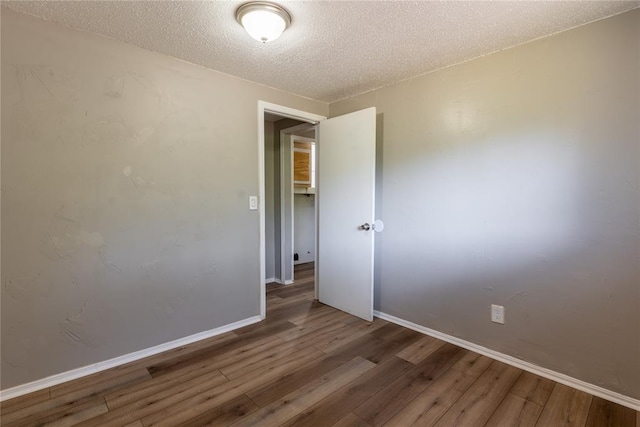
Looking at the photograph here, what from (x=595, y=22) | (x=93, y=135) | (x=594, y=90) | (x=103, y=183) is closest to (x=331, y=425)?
(x=103, y=183)

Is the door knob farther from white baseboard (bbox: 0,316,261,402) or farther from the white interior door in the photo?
white baseboard (bbox: 0,316,261,402)

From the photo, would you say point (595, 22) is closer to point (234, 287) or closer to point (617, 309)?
point (617, 309)

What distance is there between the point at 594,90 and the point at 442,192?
109 cm

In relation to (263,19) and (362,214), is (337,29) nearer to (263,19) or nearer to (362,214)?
(263,19)

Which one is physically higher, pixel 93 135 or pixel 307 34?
pixel 307 34

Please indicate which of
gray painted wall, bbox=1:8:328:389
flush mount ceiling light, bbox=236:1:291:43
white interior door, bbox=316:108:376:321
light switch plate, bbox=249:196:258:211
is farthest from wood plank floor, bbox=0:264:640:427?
flush mount ceiling light, bbox=236:1:291:43

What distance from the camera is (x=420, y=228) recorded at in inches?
105

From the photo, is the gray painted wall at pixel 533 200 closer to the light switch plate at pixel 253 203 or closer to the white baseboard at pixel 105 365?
the light switch plate at pixel 253 203

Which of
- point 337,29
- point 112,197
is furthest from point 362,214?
point 112,197

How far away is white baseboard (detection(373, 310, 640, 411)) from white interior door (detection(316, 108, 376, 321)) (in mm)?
579

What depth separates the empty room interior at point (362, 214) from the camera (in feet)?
5.68

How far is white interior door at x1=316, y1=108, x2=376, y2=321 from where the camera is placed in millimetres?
2861

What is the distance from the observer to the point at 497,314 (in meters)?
2.23

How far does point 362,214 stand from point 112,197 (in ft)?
6.54
